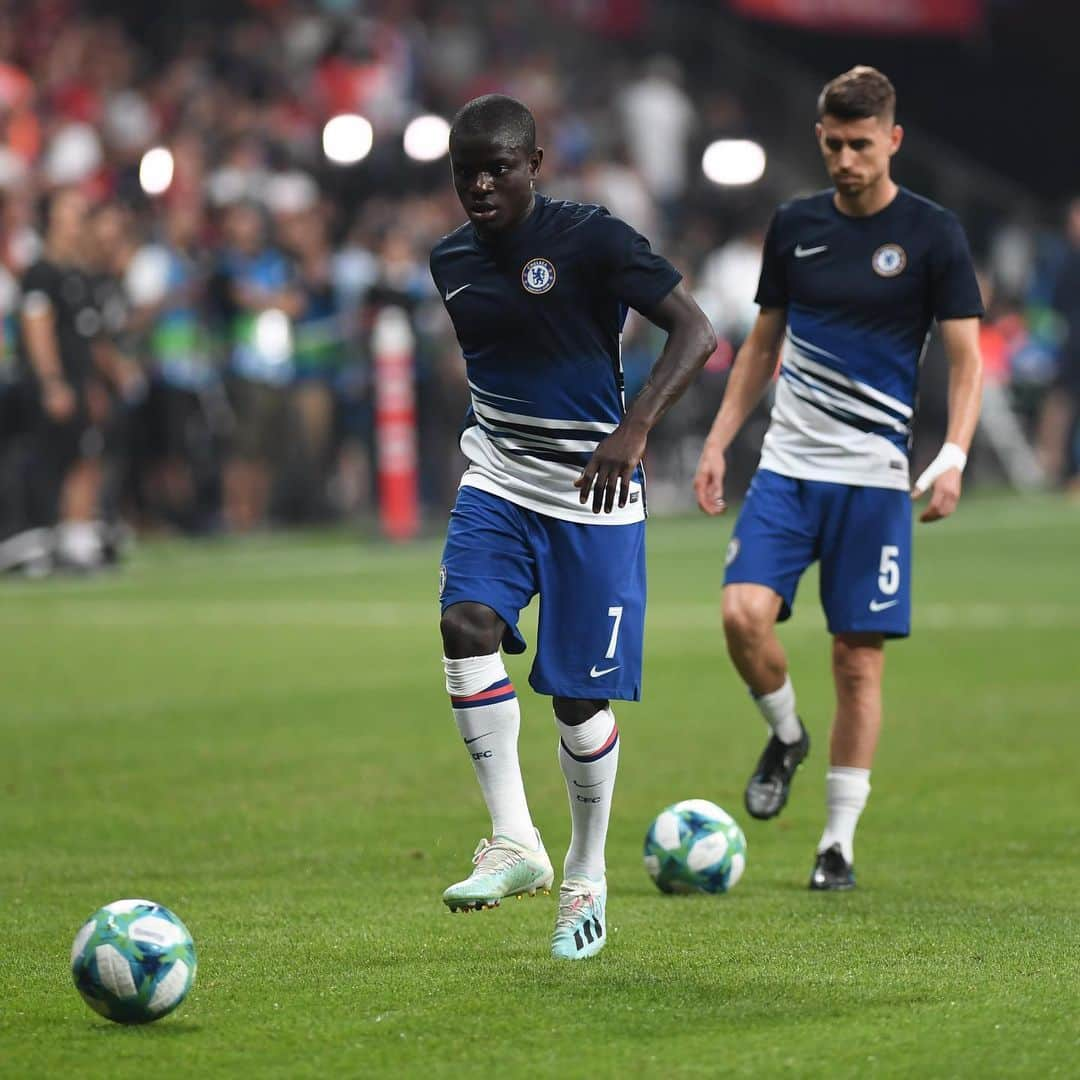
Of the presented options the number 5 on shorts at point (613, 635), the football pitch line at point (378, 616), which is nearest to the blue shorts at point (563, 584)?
the number 5 on shorts at point (613, 635)

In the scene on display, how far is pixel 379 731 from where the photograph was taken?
10625mm

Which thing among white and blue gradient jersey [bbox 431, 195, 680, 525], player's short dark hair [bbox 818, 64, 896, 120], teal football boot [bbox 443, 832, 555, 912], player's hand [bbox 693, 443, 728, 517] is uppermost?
player's short dark hair [bbox 818, 64, 896, 120]

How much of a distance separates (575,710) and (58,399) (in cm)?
1198

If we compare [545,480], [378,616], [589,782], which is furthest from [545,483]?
[378,616]

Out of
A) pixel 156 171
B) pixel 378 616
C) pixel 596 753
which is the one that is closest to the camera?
pixel 596 753

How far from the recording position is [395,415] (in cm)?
2138

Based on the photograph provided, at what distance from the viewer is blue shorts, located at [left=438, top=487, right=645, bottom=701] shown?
243 inches

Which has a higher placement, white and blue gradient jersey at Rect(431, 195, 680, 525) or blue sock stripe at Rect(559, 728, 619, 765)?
white and blue gradient jersey at Rect(431, 195, 680, 525)

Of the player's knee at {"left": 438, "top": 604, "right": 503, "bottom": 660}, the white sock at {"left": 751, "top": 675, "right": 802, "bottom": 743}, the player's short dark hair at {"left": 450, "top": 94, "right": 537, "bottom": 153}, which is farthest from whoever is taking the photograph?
the white sock at {"left": 751, "top": 675, "right": 802, "bottom": 743}

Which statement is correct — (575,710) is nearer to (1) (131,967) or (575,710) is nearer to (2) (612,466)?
(2) (612,466)

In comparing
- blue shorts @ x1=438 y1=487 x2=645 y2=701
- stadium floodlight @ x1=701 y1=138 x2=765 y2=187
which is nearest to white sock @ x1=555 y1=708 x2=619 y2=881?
blue shorts @ x1=438 y1=487 x2=645 y2=701

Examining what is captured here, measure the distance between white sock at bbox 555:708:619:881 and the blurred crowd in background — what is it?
39.1 feet

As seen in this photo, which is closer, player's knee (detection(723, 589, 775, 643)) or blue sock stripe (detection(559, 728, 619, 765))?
blue sock stripe (detection(559, 728, 619, 765))

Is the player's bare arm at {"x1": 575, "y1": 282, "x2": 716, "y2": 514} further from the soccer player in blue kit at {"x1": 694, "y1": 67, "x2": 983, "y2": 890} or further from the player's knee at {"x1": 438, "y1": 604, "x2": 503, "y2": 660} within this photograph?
the soccer player in blue kit at {"x1": 694, "y1": 67, "x2": 983, "y2": 890}
